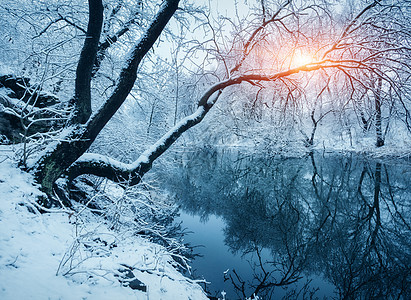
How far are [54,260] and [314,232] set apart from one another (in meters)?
6.18

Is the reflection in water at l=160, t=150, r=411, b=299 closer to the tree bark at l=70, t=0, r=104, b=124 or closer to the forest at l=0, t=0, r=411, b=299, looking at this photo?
the forest at l=0, t=0, r=411, b=299

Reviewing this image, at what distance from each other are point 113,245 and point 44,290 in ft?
5.03

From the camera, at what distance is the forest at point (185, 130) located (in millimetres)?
2811

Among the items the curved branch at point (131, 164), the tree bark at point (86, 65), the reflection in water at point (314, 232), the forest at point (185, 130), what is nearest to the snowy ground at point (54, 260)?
the forest at point (185, 130)

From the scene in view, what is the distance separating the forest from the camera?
281cm

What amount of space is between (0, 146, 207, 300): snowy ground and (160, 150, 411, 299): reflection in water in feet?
5.78

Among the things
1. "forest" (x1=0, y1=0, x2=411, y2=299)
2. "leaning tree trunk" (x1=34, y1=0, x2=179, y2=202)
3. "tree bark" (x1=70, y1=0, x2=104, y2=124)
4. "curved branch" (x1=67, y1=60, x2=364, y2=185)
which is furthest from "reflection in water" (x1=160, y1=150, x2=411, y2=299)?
"tree bark" (x1=70, y1=0, x2=104, y2=124)

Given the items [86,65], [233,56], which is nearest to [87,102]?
[86,65]

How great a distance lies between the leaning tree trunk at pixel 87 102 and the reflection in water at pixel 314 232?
3435 mm

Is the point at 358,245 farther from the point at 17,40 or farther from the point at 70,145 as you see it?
the point at 17,40

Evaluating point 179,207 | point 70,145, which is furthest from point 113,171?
point 179,207

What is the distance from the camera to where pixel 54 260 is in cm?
208

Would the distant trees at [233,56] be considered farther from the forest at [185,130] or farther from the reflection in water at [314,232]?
the reflection in water at [314,232]

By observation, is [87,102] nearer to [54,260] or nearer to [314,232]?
[54,260]
